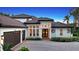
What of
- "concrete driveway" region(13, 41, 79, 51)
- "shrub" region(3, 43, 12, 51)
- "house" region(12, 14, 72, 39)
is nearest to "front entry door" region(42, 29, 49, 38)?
"house" region(12, 14, 72, 39)

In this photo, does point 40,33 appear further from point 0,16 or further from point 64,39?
point 0,16

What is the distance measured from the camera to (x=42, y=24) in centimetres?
967

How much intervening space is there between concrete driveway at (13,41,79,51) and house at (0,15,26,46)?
1.05 ft

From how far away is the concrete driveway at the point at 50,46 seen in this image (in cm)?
970

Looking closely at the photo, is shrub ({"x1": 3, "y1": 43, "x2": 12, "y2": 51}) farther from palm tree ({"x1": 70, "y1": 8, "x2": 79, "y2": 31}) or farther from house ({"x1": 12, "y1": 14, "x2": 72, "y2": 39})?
palm tree ({"x1": 70, "y1": 8, "x2": 79, "y2": 31})

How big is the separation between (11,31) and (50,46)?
5.54 feet

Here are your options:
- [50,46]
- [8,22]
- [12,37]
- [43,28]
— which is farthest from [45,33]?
[8,22]

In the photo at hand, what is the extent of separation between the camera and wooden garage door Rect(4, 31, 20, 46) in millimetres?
9536

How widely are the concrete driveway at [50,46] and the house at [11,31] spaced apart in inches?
12.6

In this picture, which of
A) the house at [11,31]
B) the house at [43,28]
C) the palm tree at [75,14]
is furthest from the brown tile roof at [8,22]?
the palm tree at [75,14]

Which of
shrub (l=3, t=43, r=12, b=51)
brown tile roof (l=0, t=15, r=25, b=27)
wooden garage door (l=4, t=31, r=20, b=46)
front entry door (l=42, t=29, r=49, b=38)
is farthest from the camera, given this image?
front entry door (l=42, t=29, r=49, b=38)

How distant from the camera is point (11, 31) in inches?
377

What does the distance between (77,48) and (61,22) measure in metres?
1.25
